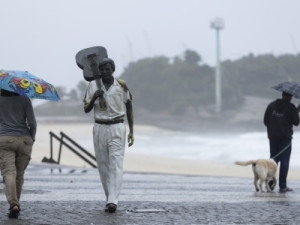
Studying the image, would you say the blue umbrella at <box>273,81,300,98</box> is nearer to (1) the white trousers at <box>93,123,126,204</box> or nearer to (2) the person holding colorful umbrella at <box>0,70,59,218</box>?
(1) the white trousers at <box>93,123,126,204</box>

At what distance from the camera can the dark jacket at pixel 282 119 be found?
487 inches

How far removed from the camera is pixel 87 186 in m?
13.3

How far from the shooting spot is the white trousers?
29.8 feet

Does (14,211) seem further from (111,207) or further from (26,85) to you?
(26,85)

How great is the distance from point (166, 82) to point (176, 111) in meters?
14.0

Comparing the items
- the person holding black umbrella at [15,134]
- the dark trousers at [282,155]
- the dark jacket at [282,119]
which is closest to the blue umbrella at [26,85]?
the person holding black umbrella at [15,134]

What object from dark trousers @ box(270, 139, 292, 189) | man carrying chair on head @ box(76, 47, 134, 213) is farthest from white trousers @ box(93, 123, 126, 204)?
dark trousers @ box(270, 139, 292, 189)

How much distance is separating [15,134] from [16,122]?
15cm

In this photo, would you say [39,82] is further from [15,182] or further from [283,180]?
[283,180]

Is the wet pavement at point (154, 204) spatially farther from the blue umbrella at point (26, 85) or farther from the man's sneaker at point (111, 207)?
the blue umbrella at point (26, 85)

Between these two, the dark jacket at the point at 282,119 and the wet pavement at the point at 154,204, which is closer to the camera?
the wet pavement at the point at 154,204

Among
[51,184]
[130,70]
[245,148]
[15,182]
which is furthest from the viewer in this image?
[130,70]

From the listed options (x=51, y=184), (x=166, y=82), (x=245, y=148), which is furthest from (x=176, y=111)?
(x=51, y=184)

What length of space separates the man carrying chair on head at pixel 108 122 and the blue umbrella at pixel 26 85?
511mm
